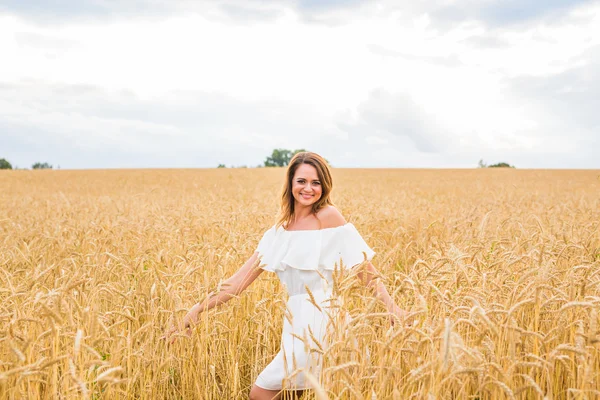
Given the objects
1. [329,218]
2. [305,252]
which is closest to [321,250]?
[305,252]

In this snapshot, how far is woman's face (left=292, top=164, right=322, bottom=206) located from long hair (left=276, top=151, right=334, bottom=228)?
39 mm

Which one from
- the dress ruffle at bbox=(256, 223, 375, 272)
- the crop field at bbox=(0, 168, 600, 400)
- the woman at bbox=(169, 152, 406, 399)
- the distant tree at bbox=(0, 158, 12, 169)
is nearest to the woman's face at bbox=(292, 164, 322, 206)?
the woman at bbox=(169, 152, 406, 399)

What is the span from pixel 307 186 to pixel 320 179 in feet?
0.38

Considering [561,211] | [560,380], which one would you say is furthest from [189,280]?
[561,211]

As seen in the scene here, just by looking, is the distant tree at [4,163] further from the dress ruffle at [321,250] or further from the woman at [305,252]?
the dress ruffle at [321,250]

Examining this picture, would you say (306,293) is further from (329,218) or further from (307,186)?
(307,186)

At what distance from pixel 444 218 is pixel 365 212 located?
4.85ft

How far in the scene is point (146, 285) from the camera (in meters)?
3.92

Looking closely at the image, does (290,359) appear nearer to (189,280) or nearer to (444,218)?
(189,280)

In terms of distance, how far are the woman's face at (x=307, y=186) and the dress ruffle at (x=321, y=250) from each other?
0.23 m

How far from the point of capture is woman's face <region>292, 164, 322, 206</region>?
10.3 feet

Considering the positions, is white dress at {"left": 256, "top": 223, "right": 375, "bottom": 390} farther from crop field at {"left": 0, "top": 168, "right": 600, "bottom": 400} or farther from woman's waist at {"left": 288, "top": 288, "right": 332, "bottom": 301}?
crop field at {"left": 0, "top": 168, "right": 600, "bottom": 400}

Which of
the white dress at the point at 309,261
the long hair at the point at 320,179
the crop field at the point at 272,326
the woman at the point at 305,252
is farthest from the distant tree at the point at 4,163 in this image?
the white dress at the point at 309,261

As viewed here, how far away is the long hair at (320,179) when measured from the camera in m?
3.20
